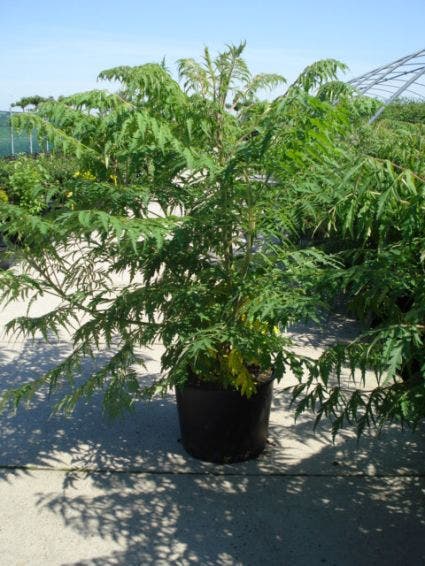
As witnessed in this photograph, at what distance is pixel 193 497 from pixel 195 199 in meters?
1.57

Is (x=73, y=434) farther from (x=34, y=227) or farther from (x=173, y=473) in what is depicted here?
(x=34, y=227)

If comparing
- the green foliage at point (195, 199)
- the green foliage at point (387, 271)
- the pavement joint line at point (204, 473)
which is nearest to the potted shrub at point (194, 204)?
the green foliage at point (195, 199)

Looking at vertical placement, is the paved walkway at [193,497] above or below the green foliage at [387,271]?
below

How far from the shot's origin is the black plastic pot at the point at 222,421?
10.7ft

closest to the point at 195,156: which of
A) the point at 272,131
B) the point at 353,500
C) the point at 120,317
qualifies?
the point at 272,131

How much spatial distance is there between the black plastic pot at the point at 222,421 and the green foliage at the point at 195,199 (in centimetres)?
21

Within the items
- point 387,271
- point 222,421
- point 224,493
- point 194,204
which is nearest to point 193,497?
point 224,493

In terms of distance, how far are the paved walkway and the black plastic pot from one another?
0.09m

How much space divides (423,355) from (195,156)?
1289 millimetres

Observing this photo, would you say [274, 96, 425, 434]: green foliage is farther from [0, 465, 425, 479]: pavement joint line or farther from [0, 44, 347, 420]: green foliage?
[0, 465, 425, 479]: pavement joint line

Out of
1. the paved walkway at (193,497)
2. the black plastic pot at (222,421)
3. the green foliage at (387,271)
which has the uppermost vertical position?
the green foliage at (387,271)

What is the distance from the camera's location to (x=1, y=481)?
126 inches

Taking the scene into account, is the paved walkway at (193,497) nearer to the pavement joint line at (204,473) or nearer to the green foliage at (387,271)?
the pavement joint line at (204,473)

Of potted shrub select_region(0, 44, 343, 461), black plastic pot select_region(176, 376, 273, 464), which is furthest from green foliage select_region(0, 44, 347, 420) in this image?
black plastic pot select_region(176, 376, 273, 464)
